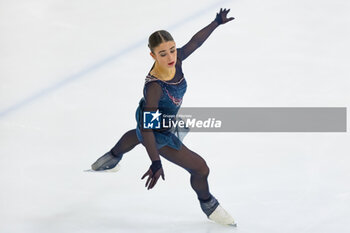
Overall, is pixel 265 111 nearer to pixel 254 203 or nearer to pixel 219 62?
pixel 219 62

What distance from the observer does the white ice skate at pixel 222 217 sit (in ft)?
13.6

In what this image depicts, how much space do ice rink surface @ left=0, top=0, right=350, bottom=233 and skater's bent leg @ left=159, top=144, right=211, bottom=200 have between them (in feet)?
0.80

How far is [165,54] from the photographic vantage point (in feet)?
12.6

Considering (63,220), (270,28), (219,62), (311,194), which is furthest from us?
(270,28)

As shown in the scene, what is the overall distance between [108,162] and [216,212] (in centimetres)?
81

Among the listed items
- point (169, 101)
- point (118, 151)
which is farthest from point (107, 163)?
point (169, 101)

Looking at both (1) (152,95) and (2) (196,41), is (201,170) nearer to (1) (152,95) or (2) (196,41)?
(1) (152,95)

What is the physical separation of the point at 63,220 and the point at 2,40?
3.08 m

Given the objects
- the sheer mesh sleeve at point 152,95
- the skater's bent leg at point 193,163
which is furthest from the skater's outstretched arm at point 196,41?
the skater's bent leg at point 193,163

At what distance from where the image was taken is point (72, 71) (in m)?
6.27

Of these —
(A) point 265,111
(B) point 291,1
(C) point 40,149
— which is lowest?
(C) point 40,149

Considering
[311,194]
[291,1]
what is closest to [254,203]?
[311,194]

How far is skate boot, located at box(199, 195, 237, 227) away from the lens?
4.16 m

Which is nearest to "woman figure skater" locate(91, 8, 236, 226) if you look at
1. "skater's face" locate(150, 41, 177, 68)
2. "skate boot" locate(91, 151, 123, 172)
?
"skater's face" locate(150, 41, 177, 68)
